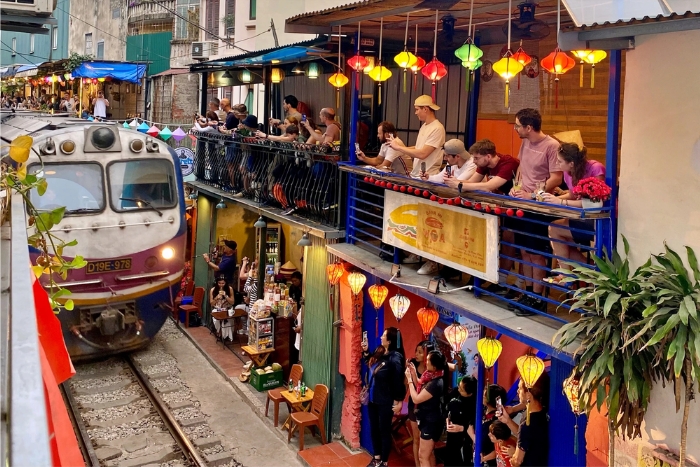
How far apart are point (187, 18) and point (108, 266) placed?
17610 mm

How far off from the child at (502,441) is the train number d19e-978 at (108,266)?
23.1ft

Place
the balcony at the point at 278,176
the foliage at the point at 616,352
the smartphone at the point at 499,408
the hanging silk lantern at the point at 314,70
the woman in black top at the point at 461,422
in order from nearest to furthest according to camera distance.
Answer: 1. the foliage at the point at 616,352
2. the smartphone at the point at 499,408
3. the woman in black top at the point at 461,422
4. the balcony at the point at 278,176
5. the hanging silk lantern at the point at 314,70

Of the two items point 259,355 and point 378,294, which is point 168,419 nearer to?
point 259,355

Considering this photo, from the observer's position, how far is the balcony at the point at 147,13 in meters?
29.0

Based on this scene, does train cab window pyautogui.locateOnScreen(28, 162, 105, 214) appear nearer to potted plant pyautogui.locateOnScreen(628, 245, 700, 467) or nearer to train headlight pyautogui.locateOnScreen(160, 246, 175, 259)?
train headlight pyautogui.locateOnScreen(160, 246, 175, 259)

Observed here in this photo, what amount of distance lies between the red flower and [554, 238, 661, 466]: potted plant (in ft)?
2.29

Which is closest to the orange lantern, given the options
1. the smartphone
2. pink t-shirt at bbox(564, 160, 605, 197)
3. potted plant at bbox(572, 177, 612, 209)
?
the smartphone

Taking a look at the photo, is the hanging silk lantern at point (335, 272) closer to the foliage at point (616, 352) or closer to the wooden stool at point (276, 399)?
the wooden stool at point (276, 399)

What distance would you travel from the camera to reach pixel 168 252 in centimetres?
1260

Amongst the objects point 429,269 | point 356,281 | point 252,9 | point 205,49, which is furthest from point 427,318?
point 205,49

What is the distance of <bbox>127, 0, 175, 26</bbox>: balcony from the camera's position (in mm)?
28969

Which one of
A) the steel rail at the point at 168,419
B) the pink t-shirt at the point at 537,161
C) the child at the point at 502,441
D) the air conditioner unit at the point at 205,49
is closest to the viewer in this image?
the pink t-shirt at the point at 537,161

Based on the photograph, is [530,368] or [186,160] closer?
[530,368]

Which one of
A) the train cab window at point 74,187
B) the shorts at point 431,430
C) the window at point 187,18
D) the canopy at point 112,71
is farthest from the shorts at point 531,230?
the window at point 187,18
